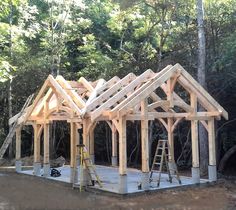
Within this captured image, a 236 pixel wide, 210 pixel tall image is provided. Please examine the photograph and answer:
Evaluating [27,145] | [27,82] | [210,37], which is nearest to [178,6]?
[210,37]

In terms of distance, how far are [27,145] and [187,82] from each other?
1323 cm

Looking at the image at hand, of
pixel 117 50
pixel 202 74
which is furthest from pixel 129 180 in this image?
pixel 117 50

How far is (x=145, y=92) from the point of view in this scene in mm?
10836

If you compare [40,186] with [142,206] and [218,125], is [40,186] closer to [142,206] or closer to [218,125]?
[142,206]

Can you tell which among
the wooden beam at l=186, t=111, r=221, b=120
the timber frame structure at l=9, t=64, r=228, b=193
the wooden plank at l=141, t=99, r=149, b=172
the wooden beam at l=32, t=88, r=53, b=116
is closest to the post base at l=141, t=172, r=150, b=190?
the timber frame structure at l=9, t=64, r=228, b=193

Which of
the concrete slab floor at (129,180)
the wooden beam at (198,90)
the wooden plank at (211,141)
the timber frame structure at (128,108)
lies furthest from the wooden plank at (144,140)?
the wooden plank at (211,141)

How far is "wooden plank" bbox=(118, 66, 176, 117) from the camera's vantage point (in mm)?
10367

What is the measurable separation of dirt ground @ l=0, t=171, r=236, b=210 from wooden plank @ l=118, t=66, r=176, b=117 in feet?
7.75

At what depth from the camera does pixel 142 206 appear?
369 inches

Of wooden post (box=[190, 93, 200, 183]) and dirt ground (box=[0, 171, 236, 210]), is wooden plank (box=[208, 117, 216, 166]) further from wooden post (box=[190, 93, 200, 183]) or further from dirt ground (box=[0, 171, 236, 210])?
dirt ground (box=[0, 171, 236, 210])

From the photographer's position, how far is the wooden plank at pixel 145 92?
34.0 feet

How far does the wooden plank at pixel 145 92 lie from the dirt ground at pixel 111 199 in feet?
7.75

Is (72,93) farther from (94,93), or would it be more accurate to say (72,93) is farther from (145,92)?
(145,92)

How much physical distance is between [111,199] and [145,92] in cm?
310
